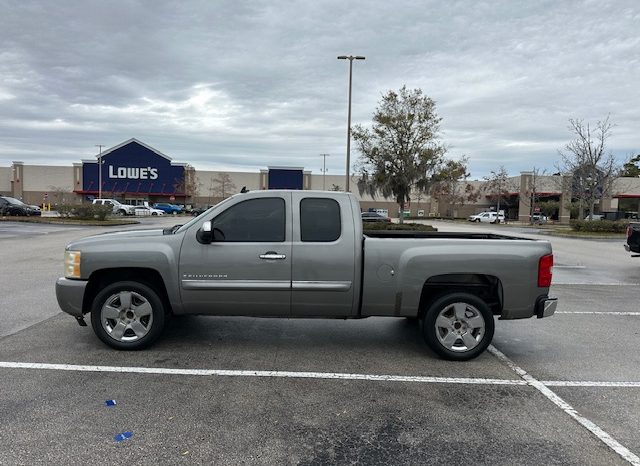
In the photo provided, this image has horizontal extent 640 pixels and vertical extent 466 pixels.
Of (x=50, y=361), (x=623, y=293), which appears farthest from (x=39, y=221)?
(x=623, y=293)

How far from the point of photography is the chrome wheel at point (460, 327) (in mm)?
5203

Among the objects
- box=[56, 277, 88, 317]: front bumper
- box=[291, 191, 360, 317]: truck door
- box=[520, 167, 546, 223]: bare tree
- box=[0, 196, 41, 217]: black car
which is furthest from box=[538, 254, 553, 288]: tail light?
box=[520, 167, 546, 223]: bare tree

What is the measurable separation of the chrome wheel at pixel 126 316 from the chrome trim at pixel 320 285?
1.63 meters

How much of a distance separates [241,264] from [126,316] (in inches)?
56.6

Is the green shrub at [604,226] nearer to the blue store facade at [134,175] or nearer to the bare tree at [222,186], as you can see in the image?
A: the bare tree at [222,186]

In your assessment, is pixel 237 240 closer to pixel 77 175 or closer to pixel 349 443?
pixel 349 443

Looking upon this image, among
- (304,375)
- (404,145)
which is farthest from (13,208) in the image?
(304,375)

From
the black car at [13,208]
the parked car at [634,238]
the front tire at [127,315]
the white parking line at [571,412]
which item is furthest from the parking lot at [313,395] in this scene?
the black car at [13,208]

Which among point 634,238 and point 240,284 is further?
point 634,238

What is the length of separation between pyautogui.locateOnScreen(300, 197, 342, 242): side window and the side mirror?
967 mm

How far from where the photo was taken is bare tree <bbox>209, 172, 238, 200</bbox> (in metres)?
77.2

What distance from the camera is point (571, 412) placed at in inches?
159

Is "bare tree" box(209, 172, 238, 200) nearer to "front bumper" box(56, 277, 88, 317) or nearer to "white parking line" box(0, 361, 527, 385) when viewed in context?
"front bumper" box(56, 277, 88, 317)

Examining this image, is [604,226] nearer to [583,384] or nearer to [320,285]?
[583,384]
